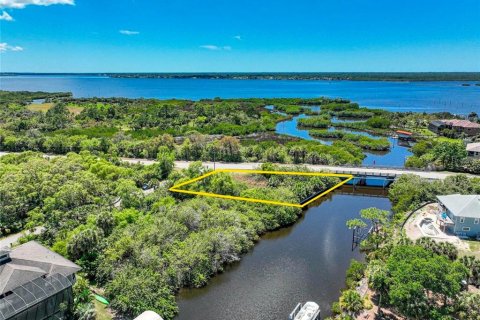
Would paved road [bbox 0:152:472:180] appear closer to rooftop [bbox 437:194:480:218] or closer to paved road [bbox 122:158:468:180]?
paved road [bbox 122:158:468:180]

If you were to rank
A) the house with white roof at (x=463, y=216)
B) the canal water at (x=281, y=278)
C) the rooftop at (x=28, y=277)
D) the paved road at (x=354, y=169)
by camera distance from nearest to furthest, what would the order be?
1. the rooftop at (x=28, y=277)
2. the canal water at (x=281, y=278)
3. the house with white roof at (x=463, y=216)
4. the paved road at (x=354, y=169)

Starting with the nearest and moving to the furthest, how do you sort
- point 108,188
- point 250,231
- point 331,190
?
point 250,231 < point 108,188 < point 331,190

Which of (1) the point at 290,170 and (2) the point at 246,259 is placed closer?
(2) the point at 246,259

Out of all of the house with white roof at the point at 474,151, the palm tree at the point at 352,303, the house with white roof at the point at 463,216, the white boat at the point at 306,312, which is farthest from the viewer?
the house with white roof at the point at 474,151

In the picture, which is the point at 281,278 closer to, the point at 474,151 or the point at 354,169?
the point at 354,169

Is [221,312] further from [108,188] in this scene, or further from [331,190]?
[331,190]

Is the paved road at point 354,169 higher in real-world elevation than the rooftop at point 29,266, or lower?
lower

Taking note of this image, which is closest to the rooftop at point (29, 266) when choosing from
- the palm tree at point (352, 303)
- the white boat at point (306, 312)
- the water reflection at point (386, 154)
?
the white boat at point (306, 312)

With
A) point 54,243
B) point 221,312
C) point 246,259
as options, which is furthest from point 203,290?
point 54,243

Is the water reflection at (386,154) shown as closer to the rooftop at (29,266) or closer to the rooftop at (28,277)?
the rooftop at (29,266)
